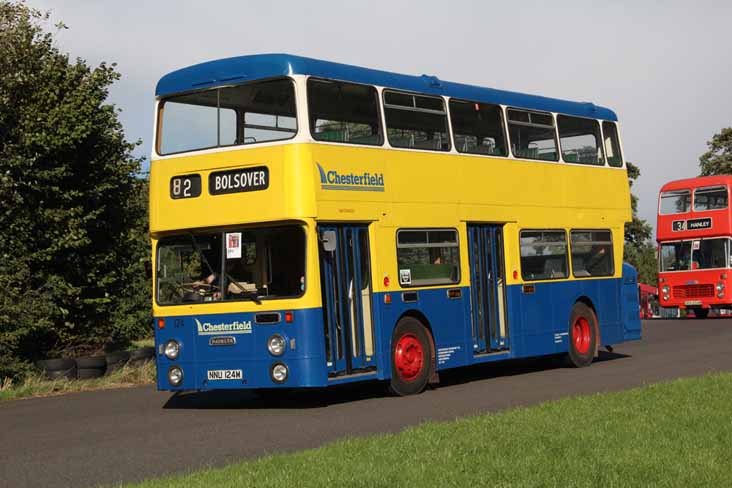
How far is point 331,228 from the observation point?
15.2 m

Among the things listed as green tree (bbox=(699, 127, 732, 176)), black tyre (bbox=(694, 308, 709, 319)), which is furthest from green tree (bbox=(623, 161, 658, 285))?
black tyre (bbox=(694, 308, 709, 319))

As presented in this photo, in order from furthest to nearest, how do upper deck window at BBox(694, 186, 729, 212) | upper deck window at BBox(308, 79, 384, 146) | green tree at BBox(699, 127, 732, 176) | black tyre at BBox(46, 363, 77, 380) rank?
green tree at BBox(699, 127, 732, 176) < upper deck window at BBox(694, 186, 729, 212) < black tyre at BBox(46, 363, 77, 380) < upper deck window at BBox(308, 79, 384, 146)

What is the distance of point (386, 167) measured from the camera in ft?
53.1

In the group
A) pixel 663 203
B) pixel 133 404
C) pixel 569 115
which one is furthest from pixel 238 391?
pixel 663 203

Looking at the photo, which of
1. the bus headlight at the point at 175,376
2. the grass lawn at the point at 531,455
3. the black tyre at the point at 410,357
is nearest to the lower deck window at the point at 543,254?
the black tyre at the point at 410,357

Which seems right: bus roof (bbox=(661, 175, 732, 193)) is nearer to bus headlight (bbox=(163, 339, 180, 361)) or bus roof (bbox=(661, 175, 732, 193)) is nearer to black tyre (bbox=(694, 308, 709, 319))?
black tyre (bbox=(694, 308, 709, 319))

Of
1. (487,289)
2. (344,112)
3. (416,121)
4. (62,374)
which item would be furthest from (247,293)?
(62,374)

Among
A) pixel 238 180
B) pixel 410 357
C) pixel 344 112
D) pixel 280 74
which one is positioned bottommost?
pixel 410 357

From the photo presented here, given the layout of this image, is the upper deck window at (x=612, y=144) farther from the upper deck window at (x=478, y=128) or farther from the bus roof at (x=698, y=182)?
the bus roof at (x=698, y=182)

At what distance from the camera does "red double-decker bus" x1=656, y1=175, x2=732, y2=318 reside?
3750cm

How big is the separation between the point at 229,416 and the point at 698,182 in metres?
26.6

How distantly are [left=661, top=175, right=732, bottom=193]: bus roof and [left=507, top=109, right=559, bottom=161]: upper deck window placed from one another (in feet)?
61.6

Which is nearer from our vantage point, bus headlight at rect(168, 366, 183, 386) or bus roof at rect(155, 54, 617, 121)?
bus roof at rect(155, 54, 617, 121)

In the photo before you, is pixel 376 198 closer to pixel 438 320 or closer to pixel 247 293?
pixel 438 320
